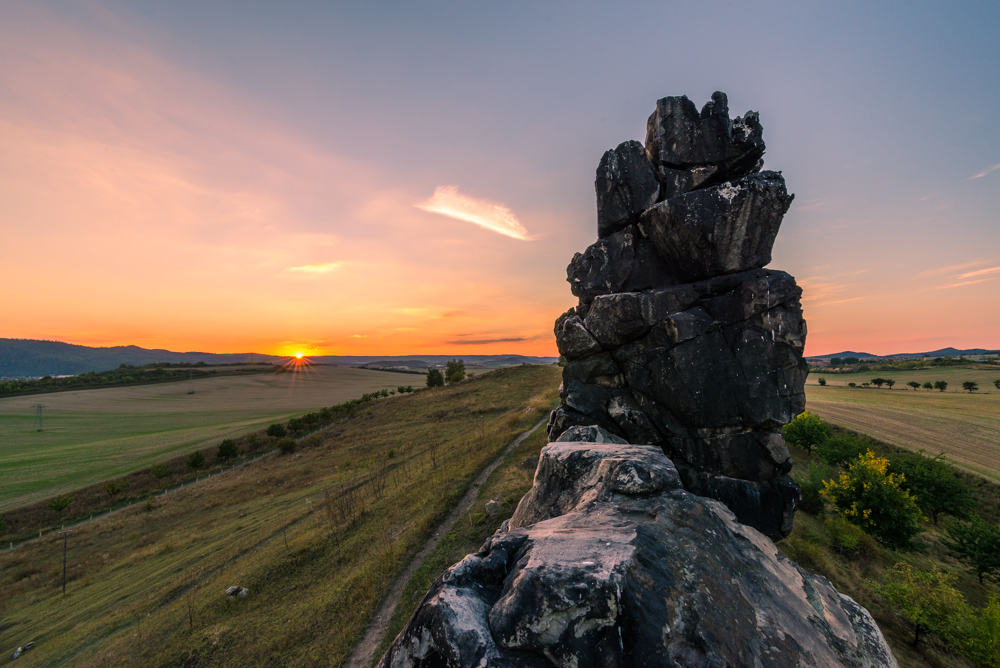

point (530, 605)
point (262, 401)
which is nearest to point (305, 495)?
point (530, 605)

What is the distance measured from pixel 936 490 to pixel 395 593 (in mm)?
38341

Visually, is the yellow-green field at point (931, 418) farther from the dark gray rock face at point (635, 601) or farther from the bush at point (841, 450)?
the dark gray rock face at point (635, 601)

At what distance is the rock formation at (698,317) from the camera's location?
47.8 feet

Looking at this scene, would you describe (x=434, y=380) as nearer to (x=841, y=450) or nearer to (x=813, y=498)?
(x=841, y=450)

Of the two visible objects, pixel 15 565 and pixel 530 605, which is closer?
pixel 530 605

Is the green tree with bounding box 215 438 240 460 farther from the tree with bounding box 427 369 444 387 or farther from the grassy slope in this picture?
the tree with bounding box 427 369 444 387

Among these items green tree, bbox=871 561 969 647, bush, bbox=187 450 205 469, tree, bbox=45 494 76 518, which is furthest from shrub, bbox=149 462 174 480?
green tree, bbox=871 561 969 647

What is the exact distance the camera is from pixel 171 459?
→ 177ft

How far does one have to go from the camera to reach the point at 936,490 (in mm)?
26141

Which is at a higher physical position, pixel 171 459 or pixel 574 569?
pixel 574 569

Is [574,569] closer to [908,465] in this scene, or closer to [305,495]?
[305,495]

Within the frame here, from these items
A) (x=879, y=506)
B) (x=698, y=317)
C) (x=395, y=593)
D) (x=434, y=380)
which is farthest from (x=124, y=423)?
(x=879, y=506)

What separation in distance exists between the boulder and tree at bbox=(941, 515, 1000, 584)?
2551 cm

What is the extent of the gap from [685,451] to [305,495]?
3070 cm
